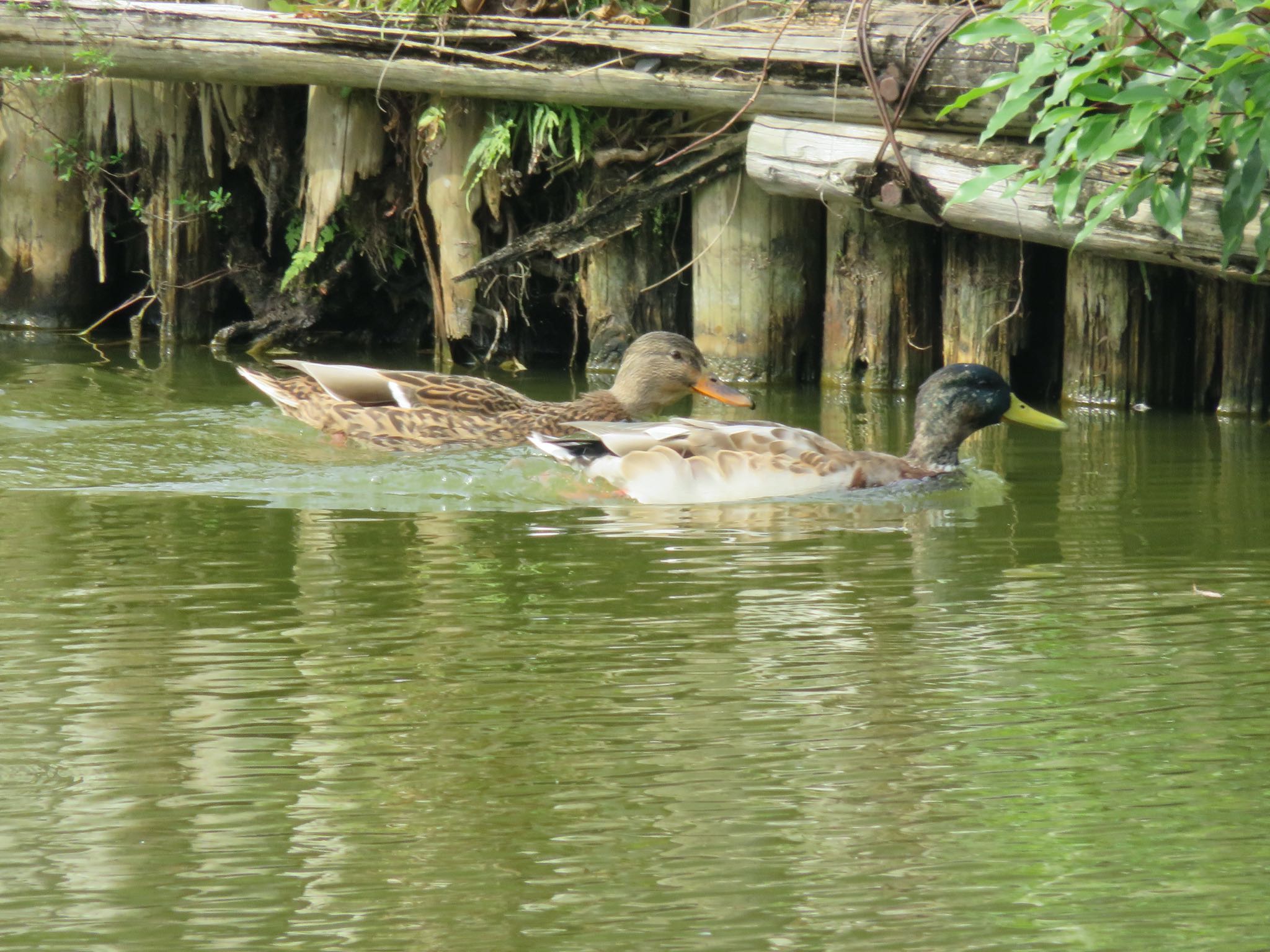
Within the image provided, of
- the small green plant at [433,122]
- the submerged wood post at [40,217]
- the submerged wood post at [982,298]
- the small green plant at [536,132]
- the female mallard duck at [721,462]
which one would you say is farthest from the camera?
the submerged wood post at [40,217]

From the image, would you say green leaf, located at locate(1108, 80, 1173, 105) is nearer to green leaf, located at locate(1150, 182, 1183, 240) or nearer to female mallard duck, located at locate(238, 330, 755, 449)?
green leaf, located at locate(1150, 182, 1183, 240)

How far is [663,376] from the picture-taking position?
9430 millimetres

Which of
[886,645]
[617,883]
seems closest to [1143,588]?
[886,645]

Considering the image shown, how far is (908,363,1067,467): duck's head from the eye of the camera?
827 centimetres

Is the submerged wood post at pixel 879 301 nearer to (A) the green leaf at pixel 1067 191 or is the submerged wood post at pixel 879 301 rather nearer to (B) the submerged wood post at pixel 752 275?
(B) the submerged wood post at pixel 752 275

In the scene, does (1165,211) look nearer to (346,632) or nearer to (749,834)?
(346,632)

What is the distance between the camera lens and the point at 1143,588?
19.4 ft

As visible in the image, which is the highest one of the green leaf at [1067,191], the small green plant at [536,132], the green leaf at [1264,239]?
the small green plant at [536,132]

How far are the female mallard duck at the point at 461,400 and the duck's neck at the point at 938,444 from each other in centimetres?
118

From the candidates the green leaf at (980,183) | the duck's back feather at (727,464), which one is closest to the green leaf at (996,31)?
the green leaf at (980,183)

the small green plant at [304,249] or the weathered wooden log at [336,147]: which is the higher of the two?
the weathered wooden log at [336,147]

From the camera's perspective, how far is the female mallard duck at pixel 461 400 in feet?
29.0

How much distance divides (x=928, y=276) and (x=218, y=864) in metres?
7.77

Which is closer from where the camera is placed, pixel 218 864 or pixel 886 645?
pixel 218 864
